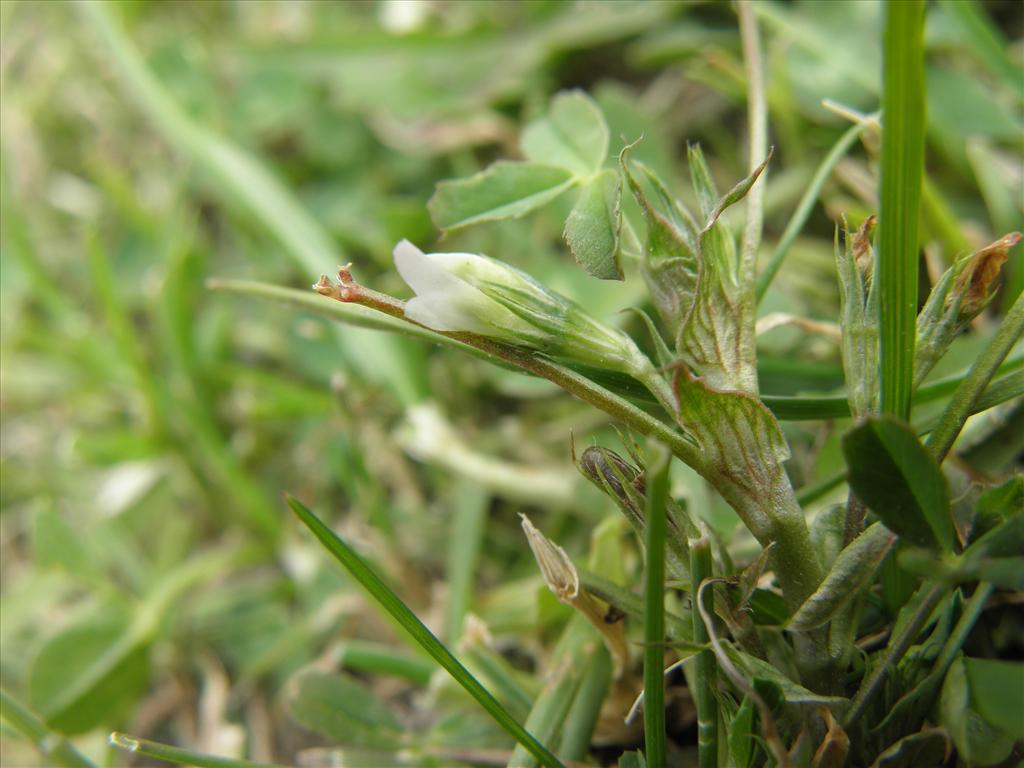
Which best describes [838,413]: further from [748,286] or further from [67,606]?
[67,606]

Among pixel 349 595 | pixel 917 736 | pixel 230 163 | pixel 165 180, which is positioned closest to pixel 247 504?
pixel 349 595

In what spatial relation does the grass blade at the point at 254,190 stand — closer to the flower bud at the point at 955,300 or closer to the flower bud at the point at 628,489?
the flower bud at the point at 628,489

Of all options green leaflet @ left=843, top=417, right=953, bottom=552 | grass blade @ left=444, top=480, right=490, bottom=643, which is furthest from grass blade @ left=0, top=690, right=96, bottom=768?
green leaflet @ left=843, top=417, right=953, bottom=552

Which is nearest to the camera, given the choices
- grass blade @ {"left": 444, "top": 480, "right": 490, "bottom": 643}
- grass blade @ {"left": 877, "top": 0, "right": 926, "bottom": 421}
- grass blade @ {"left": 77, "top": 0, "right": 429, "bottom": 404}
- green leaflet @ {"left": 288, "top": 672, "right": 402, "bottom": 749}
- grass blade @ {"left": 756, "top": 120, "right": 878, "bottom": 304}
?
grass blade @ {"left": 877, "top": 0, "right": 926, "bottom": 421}

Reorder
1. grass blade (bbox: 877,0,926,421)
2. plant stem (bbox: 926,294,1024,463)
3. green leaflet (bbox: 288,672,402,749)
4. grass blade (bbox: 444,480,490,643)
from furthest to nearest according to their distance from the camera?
grass blade (bbox: 444,480,490,643), green leaflet (bbox: 288,672,402,749), plant stem (bbox: 926,294,1024,463), grass blade (bbox: 877,0,926,421)

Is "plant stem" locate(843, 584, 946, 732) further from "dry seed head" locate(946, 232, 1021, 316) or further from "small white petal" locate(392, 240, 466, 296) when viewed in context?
"small white petal" locate(392, 240, 466, 296)

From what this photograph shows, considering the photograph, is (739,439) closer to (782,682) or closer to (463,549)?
(782,682)

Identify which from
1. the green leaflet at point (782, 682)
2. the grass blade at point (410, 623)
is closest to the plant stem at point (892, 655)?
the green leaflet at point (782, 682)
